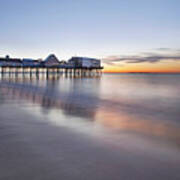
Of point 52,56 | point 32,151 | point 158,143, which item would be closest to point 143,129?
point 158,143

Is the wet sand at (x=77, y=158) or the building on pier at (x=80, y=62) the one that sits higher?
the building on pier at (x=80, y=62)

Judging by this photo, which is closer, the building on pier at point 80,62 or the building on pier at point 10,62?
the building on pier at point 10,62

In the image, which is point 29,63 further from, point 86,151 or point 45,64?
point 86,151

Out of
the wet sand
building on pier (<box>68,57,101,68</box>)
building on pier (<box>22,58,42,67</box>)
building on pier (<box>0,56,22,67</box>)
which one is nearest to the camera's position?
the wet sand

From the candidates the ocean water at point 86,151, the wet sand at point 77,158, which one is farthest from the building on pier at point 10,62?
the wet sand at point 77,158

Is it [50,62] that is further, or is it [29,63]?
[50,62]

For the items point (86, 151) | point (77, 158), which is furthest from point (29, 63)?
point (77, 158)

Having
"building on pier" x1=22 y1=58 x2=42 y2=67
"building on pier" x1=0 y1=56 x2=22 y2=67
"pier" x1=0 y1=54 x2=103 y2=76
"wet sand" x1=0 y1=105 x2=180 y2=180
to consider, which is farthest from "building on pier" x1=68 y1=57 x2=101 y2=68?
"wet sand" x1=0 y1=105 x2=180 y2=180

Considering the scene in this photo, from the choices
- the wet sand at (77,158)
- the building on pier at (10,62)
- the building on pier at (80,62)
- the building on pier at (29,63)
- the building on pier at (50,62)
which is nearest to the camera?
the wet sand at (77,158)

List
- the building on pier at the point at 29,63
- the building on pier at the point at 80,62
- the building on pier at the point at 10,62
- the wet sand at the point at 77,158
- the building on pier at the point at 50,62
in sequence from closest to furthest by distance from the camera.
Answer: the wet sand at the point at 77,158
the building on pier at the point at 10,62
the building on pier at the point at 29,63
the building on pier at the point at 50,62
the building on pier at the point at 80,62

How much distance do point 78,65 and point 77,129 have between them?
56430 mm

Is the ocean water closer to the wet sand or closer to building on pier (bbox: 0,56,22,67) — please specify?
the wet sand

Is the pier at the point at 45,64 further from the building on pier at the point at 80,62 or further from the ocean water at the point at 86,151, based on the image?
the ocean water at the point at 86,151

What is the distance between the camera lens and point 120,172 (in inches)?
104
